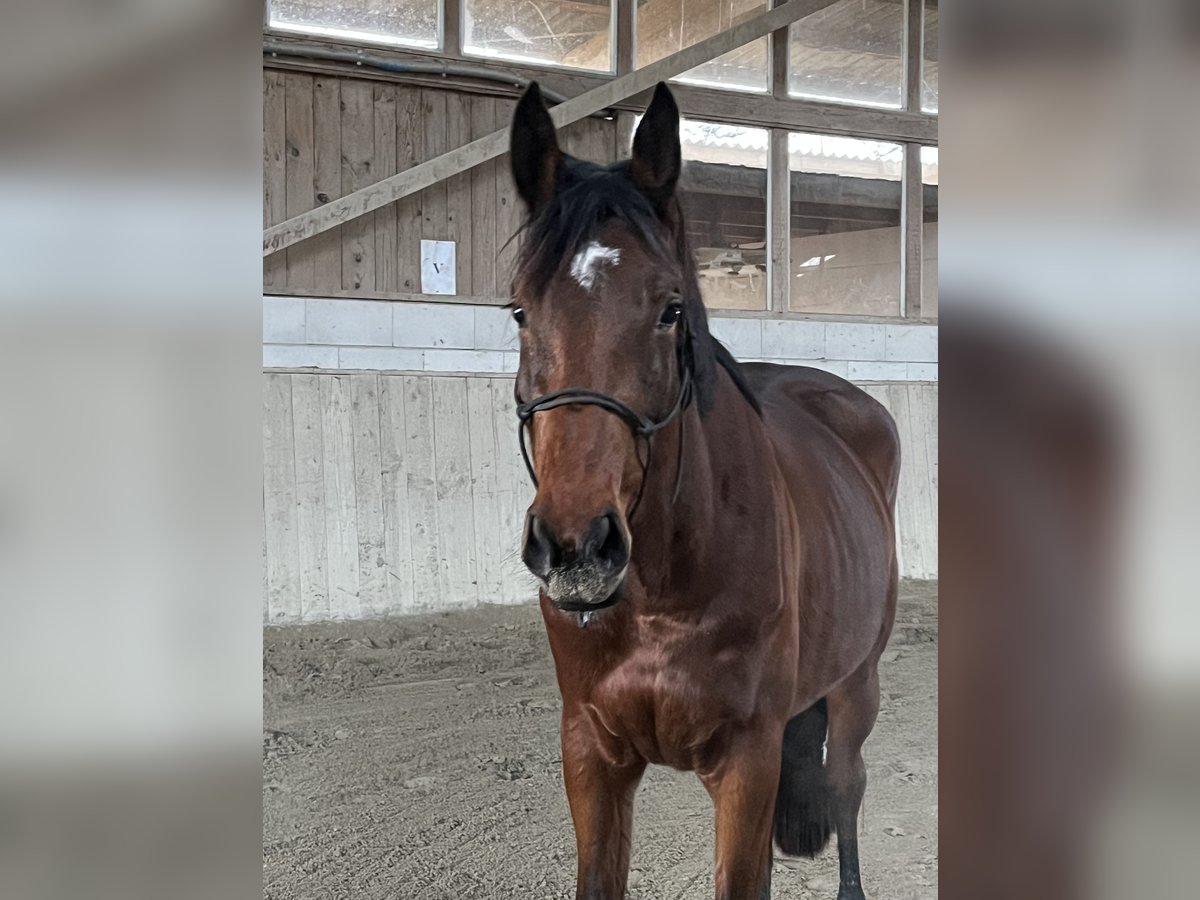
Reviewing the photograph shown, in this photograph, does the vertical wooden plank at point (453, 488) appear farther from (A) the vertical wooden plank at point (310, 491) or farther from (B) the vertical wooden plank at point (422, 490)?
(A) the vertical wooden plank at point (310, 491)

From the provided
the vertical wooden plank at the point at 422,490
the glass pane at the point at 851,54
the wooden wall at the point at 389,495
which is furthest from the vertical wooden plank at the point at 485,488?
the glass pane at the point at 851,54

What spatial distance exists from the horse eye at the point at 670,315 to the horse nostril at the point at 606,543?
186 millimetres

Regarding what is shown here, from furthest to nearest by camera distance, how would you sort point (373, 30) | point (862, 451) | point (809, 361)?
point (809, 361), point (373, 30), point (862, 451)

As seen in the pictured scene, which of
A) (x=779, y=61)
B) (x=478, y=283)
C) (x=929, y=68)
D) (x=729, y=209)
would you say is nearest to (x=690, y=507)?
(x=478, y=283)

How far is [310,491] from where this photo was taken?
2.79 m

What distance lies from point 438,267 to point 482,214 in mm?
226

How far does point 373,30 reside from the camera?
9.66ft

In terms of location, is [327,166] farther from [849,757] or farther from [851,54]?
[849,757]

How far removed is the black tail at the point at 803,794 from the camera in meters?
1.34

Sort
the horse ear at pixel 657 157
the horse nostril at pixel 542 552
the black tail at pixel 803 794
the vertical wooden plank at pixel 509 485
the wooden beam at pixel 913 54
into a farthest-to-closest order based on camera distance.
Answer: the wooden beam at pixel 913 54
the vertical wooden plank at pixel 509 485
the black tail at pixel 803 794
the horse ear at pixel 657 157
the horse nostril at pixel 542 552

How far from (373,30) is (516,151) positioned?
2386 mm
